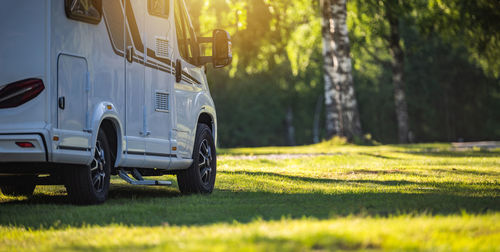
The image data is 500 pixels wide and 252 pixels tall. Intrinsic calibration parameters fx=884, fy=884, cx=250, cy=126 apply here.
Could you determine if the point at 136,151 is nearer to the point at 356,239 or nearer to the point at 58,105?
the point at 58,105

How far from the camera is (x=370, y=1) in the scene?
34406 millimetres

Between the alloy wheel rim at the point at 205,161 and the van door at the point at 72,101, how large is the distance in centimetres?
311

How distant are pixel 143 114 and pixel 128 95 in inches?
18.5

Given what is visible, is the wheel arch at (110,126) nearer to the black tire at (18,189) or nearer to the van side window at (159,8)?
the van side window at (159,8)

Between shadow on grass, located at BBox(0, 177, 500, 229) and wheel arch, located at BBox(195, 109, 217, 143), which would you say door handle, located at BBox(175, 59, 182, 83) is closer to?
wheel arch, located at BBox(195, 109, 217, 143)

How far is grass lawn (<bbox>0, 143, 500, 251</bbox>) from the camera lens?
608 cm

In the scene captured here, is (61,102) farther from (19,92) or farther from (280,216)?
(280,216)

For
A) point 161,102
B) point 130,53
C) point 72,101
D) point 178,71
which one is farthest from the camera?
point 178,71

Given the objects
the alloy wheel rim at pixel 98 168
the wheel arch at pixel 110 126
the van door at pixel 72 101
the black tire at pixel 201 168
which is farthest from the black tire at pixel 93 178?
the black tire at pixel 201 168

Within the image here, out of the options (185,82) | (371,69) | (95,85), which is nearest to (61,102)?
(95,85)

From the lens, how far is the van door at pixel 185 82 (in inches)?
452

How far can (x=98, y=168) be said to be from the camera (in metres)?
9.73

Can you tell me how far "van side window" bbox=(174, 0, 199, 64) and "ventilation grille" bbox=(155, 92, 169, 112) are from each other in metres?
0.75

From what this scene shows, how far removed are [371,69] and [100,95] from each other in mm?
63555
